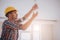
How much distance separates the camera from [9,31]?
1.72m

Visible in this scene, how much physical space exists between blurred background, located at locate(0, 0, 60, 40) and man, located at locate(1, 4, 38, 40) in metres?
0.05

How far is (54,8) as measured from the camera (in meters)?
1.97

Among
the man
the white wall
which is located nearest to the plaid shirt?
the man

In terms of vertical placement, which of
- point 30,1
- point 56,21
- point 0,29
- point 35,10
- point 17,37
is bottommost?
point 17,37

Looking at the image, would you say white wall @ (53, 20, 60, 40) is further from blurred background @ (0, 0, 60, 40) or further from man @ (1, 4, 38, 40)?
man @ (1, 4, 38, 40)

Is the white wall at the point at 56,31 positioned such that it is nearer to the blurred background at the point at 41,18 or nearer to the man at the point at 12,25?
the blurred background at the point at 41,18

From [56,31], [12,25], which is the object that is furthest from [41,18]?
[12,25]

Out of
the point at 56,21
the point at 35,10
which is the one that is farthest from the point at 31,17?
the point at 56,21

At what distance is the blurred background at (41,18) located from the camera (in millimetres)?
1811

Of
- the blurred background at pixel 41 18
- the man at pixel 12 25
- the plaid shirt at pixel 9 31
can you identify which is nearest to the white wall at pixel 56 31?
the blurred background at pixel 41 18

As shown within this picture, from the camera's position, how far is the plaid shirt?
171 centimetres

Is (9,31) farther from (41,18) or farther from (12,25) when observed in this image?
(41,18)

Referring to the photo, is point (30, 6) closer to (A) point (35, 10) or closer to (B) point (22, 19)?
(A) point (35, 10)

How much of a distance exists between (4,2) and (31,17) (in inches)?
18.3
